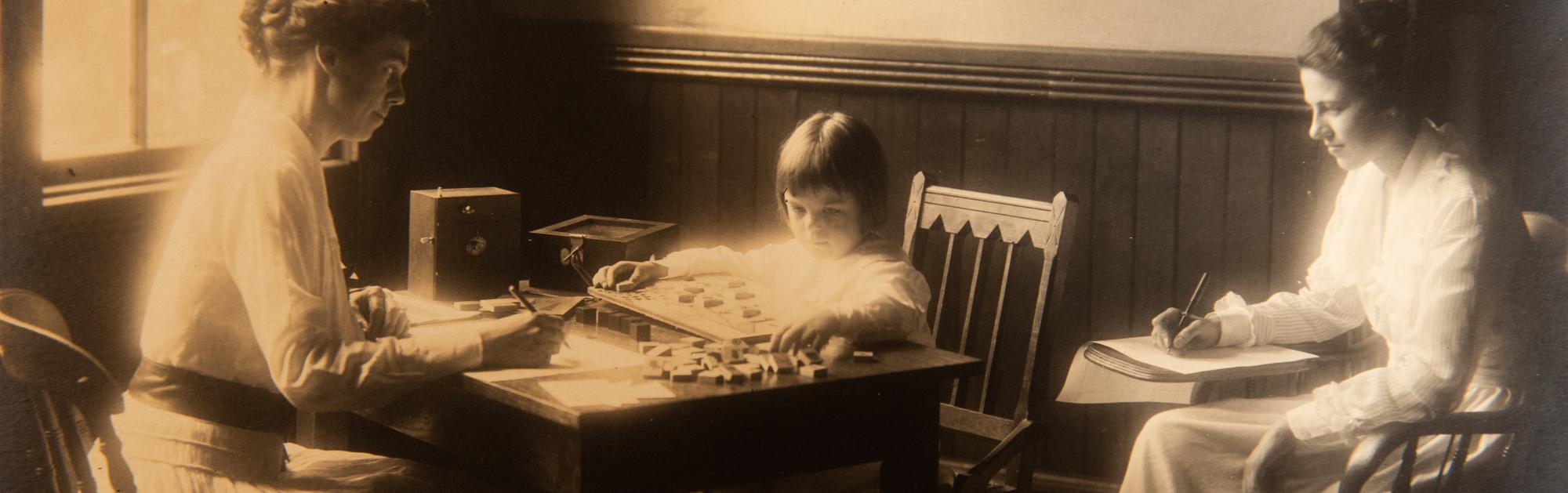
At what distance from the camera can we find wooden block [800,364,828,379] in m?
1.90

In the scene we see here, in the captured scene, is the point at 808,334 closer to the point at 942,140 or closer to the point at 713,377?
the point at 713,377

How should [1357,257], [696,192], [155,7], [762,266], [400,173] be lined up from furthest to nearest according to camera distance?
[696,192] < [400,173] < [762,266] < [1357,257] < [155,7]

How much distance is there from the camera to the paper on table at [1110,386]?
2.46 meters

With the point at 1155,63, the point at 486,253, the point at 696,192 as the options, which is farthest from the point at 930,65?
the point at 486,253

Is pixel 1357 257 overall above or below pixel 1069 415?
above

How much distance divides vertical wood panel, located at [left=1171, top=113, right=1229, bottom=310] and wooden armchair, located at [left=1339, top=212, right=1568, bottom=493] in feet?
3.36

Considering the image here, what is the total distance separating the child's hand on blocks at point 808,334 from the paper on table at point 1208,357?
558 mm

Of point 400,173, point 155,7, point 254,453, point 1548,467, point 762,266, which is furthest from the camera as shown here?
point 400,173

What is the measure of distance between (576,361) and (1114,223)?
60.0 inches

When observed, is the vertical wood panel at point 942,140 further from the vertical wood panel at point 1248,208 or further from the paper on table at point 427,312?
the paper on table at point 427,312

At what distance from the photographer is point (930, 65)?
10.2 feet

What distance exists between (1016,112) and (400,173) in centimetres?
141

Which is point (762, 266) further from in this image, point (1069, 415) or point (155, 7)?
point (155, 7)

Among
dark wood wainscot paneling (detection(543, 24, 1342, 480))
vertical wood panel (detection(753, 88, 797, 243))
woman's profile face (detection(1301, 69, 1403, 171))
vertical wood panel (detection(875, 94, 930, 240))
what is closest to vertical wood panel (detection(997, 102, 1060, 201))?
dark wood wainscot paneling (detection(543, 24, 1342, 480))
